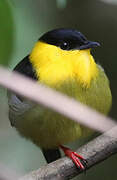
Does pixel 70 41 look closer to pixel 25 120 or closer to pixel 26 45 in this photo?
pixel 25 120

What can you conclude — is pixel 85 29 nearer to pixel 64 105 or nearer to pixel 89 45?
pixel 89 45

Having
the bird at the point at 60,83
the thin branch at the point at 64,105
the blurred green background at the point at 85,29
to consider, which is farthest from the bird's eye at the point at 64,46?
the blurred green background at the point at 85,29

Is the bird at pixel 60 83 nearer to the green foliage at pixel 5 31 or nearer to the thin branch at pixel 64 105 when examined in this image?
the thin branch at pixel 64 105

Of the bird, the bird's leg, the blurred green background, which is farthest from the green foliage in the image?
the blurred green background

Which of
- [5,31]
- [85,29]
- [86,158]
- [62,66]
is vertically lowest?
[86,158]

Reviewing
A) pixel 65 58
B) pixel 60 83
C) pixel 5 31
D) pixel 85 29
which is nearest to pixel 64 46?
pixel 65 58

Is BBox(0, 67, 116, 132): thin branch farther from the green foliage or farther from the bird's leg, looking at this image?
the green foliage

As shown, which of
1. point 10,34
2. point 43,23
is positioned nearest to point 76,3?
point 43,23
